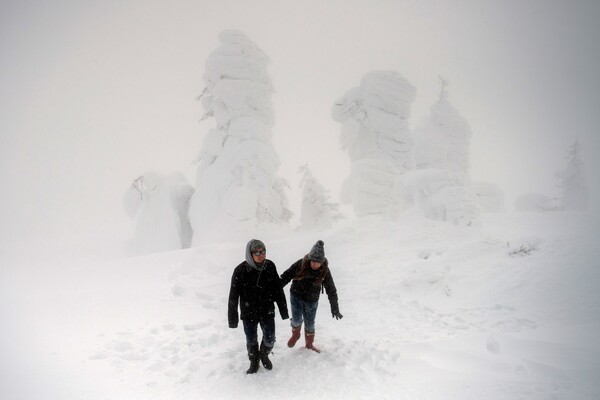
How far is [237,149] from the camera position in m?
21.0

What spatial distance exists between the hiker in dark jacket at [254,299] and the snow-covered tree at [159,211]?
17527 mm

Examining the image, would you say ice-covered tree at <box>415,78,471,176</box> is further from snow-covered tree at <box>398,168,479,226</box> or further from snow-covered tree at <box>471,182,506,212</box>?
snow-covered tree at <box>398,168,479,226</box>

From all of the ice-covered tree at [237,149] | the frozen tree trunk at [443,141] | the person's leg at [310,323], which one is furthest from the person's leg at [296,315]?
the frozen tree trunk at [443,141]

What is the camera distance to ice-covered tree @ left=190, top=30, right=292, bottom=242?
66.2 feet

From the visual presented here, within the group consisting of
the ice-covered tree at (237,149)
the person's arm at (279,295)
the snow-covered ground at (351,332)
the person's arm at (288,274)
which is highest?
the ice-covered tree at (237,149)

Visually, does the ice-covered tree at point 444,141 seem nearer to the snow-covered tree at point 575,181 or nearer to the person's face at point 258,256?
the snow-covered tree at point 575,181

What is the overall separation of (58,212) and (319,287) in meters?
51.1

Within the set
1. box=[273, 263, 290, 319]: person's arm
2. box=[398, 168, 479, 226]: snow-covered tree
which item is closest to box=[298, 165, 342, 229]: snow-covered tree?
box=[398, 168, 479, 226]: snow-covered tree

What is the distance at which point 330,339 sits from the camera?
5.71 metres

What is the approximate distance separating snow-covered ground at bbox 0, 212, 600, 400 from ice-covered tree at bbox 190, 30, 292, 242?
8.54 m

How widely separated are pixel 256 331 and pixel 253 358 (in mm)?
393

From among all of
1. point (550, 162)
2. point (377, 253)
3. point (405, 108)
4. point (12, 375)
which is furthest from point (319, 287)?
point (550, 162)

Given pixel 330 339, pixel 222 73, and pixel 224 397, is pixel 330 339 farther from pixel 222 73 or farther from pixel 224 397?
pixel 222 73

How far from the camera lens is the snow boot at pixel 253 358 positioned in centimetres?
460
